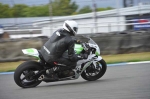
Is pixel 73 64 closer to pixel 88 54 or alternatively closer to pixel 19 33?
pixel 88 54

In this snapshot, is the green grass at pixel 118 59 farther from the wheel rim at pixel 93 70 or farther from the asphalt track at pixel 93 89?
the wheel rim at pixel 93 70

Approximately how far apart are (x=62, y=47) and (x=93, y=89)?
1.15 m

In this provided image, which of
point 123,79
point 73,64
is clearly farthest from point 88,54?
point 123,79

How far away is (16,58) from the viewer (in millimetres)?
12102

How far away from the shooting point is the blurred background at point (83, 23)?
12.3 metres

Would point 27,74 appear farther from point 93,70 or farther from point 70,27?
point 93,70

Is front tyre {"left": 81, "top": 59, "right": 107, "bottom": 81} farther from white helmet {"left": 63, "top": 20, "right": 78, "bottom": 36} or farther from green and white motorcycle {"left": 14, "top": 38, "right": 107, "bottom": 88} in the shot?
white helmet {"left": 63, "top": 20, "right": 78, "bottom": 36}

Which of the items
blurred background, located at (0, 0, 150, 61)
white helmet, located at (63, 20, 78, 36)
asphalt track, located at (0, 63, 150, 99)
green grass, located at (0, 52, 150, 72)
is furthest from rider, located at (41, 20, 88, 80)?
blurred background, located at (0, 0, 150, 61)

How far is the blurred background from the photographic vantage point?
40.2 feet

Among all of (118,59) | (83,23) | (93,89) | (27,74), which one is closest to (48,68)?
(27,74)

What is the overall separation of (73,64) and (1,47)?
5295 millimetres

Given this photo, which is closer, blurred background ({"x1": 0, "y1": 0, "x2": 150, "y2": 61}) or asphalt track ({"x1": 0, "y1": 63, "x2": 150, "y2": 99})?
asphalt track ({"x1": 0, "y1": 63, "x2": 150, "y2": 99})

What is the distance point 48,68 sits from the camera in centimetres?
726

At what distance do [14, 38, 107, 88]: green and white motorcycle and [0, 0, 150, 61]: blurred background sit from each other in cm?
437
